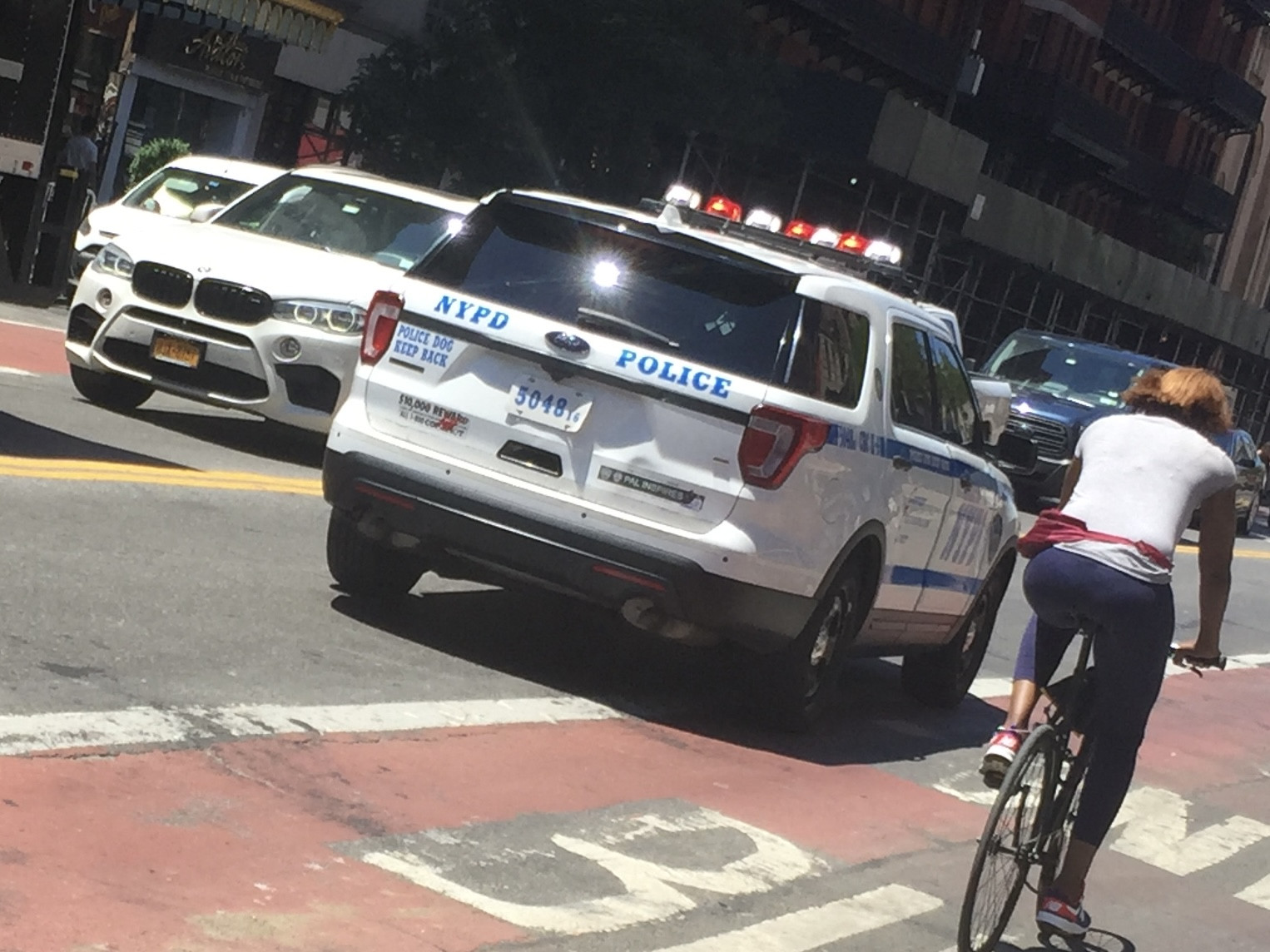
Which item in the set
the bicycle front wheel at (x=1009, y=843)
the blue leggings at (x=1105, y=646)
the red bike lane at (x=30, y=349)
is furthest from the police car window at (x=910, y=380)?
the red bike lane at (x=30, y=349)

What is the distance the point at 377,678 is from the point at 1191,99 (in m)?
61.6

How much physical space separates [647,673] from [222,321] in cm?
468

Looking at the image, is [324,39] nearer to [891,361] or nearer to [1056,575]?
[891,361]

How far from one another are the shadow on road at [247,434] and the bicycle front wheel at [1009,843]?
319 inches

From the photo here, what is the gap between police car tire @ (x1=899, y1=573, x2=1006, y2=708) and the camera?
445 inches

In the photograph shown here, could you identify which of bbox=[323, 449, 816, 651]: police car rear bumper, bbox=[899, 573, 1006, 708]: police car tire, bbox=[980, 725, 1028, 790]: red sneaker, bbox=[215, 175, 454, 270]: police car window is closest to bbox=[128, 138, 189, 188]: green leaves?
bbox=[215, 175, 454, 270]: police car window

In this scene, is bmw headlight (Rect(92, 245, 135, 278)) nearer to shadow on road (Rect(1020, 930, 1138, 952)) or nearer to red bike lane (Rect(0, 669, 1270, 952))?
red bike lane (Rect(0, 669, 1270, 952))

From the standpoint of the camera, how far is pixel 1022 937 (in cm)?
707

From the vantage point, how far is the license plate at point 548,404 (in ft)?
28.4

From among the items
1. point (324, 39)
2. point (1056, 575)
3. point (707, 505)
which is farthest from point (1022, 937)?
point (324, 39)

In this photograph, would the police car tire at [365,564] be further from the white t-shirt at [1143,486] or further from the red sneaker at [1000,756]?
the red sneaker at [1000,756]

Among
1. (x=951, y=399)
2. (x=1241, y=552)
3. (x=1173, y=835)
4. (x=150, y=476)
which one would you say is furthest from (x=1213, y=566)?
(x=1241, y=552)

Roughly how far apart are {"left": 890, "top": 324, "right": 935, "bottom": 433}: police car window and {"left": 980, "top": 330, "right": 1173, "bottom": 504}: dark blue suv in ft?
55.0

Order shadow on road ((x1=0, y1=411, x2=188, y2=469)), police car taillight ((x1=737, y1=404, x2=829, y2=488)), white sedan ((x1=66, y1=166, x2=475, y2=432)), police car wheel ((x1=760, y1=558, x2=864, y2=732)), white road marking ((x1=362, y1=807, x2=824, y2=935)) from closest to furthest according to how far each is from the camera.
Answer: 1. white road marking ((x1=362, y1=807, x2=824, y2=935))
2. police car taillight ((x1=737, y1=404, x2=829, y2=488))
3. police car wheel ((x1=760, y1=558, x2=864, y2=732))
4. shadow on road ((x1=0, y1=411, x2=188, y2=469))
5. white sedan ((x1=66, y1=166, x2=475, y2=432))
